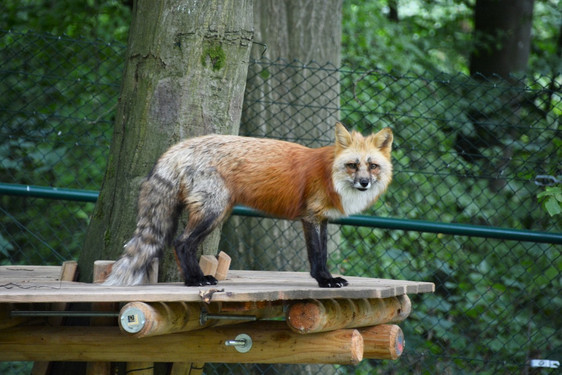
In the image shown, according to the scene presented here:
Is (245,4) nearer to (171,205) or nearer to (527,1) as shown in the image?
(171,205)

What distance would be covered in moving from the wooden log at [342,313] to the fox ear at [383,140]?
0.92m

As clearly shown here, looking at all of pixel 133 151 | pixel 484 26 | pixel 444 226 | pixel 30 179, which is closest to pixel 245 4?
pixel 133 151

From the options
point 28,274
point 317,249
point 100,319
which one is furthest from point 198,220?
point 28,274

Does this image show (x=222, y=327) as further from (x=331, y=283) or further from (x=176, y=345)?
(x=331, y=283)

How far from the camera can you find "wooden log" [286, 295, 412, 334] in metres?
3.42

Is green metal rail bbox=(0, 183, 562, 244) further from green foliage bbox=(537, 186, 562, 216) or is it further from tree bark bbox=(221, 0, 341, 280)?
tree bark bbox=(221, 0, 341, 280)

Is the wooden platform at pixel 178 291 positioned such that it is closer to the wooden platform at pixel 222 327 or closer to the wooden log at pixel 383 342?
the wooden platform at pixel 222 327

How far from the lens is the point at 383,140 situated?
4.23 m

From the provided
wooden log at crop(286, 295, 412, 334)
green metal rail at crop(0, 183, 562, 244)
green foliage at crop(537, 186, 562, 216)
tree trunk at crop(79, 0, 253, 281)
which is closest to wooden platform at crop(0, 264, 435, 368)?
wooden log at crop(286, 295, 412, 334)

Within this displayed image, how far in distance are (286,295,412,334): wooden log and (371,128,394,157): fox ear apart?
92cm

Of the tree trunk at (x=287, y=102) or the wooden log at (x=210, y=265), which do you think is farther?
the tree trunk at (x=287, y=102)

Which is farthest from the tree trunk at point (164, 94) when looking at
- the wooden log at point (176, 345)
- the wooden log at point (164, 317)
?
the wooden log at point (164, 317)

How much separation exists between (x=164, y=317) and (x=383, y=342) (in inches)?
54.5

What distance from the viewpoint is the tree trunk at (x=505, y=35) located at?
920 centimetres
